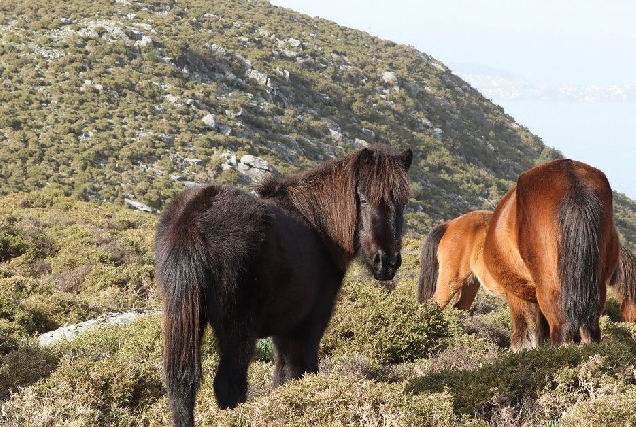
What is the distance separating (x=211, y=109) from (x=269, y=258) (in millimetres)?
33145

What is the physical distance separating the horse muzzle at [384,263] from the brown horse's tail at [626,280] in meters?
4.77

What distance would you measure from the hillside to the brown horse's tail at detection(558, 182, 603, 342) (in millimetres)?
21187

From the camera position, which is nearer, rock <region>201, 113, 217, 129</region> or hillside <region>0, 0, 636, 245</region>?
hillside <region>0, 0, 636, 245</region>

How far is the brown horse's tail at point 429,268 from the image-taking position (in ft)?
33.3

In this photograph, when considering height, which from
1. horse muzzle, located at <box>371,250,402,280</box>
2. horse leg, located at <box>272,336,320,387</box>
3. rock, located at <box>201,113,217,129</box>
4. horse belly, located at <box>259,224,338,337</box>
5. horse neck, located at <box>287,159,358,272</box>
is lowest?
rock, located at <box>201,113,217,129</box>

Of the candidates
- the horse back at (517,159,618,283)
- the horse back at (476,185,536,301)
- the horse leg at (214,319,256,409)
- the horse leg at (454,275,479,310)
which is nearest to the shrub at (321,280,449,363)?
the horse back at (476,185,536,301)

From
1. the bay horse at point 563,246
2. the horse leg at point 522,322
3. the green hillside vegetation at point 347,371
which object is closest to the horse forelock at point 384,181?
the green hillside vegetation at point 347,371

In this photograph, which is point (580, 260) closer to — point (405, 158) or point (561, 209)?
point (561, 209)

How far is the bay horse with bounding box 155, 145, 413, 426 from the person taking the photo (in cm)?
383

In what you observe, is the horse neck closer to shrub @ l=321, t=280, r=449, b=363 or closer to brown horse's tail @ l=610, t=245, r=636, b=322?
shrub @ l=321, t=280, r=449, b=363

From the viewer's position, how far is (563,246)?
538 cm

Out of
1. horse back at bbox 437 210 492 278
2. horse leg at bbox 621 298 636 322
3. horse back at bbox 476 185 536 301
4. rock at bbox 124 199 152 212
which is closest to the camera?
horse back at bbox 476 185 536 301

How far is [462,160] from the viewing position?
152 feet

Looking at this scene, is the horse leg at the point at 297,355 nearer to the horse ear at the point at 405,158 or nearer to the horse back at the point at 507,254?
the horse ear at the point at 405,158
